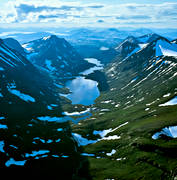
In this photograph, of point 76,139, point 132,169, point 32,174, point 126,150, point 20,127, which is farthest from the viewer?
point 20,127

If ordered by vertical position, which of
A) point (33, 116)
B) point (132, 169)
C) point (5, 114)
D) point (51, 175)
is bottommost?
point (33, 116)

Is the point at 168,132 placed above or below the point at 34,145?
above

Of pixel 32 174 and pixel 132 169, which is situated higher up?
pixel 132 169

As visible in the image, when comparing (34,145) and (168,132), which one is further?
(34,145)

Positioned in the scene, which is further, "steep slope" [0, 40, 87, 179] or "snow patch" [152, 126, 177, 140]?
"snow patch" [152, 126, 177, 140]

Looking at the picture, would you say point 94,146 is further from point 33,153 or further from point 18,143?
point 18,143

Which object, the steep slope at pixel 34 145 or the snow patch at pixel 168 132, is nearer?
the steep slope at pixel 34 145

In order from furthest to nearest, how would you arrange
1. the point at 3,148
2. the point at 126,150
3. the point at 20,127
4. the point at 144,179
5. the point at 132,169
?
the point at 20,127 < the point at 3,148 < the point at 126,150 < the point at 132,169 < the point at 144,179

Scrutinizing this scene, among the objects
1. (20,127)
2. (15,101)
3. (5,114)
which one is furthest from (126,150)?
(15,101)

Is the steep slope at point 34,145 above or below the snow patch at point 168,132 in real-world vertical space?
below

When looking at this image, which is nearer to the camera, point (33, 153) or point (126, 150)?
point (126, 150)

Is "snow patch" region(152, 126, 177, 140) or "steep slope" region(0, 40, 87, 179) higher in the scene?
"snow patch" region(152, 126, 177, 140)
